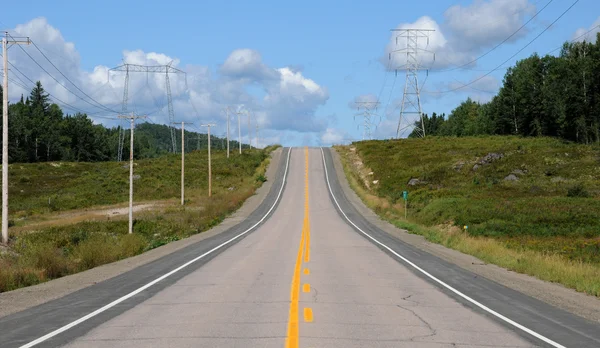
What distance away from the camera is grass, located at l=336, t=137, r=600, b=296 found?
2562cm

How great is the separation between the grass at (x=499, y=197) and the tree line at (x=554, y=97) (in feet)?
23.7

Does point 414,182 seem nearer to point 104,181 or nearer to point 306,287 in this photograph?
point 104,181

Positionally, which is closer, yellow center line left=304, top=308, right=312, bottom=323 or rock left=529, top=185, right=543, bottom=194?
yellow center line left=304, top=308, right=312, bottom=323

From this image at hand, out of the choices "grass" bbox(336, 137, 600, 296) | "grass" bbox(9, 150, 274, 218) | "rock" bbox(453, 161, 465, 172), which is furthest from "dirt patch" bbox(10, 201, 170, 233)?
"rock" bbox(453, 161, 465, 172)

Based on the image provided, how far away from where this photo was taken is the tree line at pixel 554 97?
9762 centimetres

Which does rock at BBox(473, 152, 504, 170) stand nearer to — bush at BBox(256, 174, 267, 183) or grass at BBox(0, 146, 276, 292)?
bush at BBox(256, 174, 267, 183)

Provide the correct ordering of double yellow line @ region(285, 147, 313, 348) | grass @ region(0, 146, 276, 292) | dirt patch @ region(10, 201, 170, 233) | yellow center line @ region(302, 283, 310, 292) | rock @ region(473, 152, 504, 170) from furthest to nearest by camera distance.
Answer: rock @ region(473, 152, 504, 170) < dirt patch @ region(10, 201, 170, 233) < grass @ region(0, 146, 276, 292) < yellow center line @ region(302, 283, 310, 292) < double yellow line @ region(285, 147, 313, 348)

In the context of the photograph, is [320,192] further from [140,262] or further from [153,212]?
[140,262]

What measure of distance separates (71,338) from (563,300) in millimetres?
10904

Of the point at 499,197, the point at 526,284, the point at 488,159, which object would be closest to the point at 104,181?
the point at 488,159

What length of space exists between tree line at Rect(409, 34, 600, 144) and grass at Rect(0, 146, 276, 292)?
167ft

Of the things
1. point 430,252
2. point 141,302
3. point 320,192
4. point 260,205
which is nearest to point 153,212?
point 260,205

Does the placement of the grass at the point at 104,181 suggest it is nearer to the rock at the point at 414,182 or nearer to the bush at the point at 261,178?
the bush at the point at 261,178

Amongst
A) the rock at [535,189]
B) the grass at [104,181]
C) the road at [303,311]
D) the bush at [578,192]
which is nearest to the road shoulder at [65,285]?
the road at [303,311]
